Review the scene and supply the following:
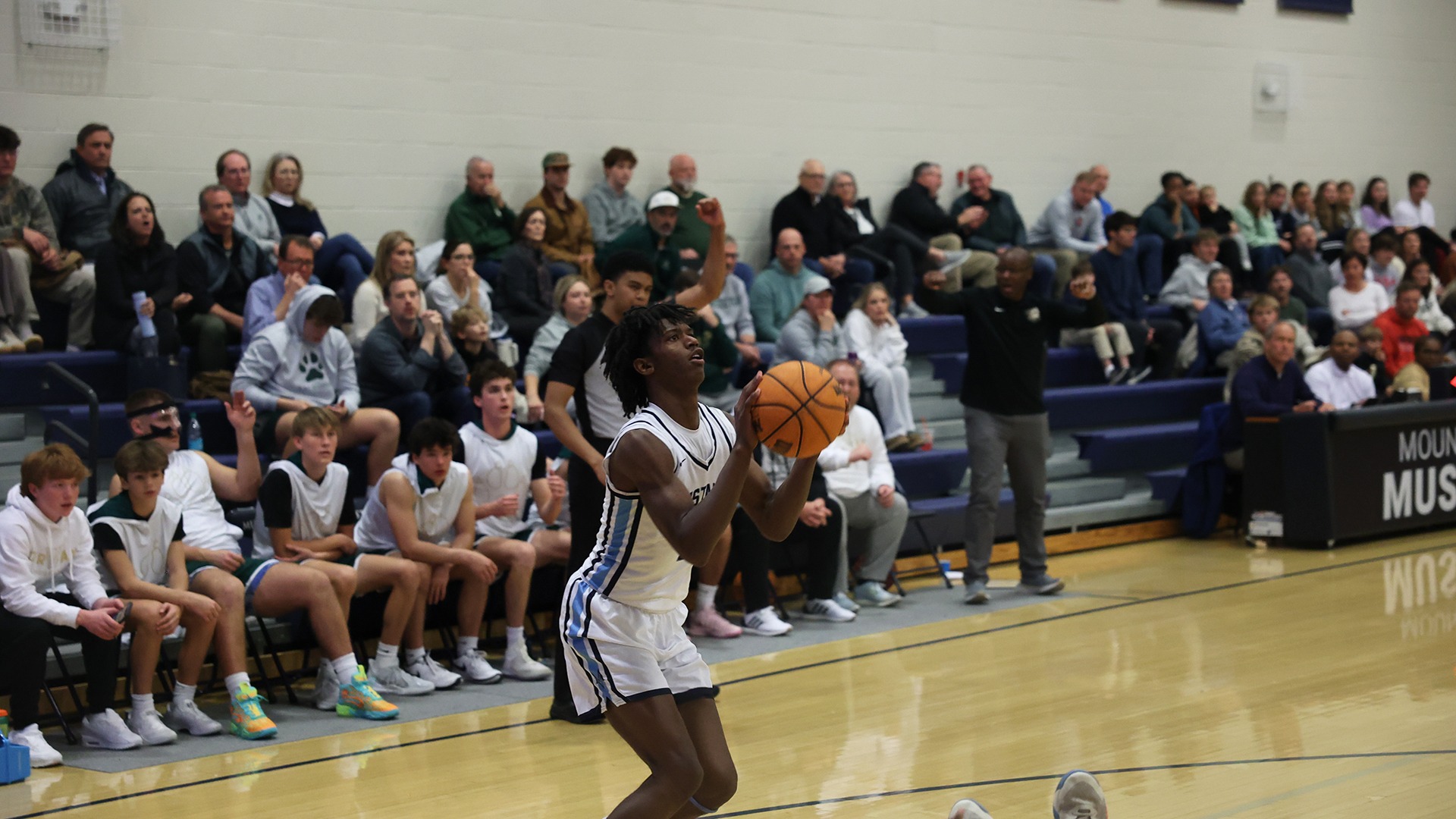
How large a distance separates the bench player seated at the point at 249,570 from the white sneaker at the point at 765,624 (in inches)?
87.4

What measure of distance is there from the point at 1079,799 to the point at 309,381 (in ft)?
17.2

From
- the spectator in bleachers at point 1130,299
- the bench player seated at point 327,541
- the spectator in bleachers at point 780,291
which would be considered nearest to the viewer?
the bench player seated at point 327,541

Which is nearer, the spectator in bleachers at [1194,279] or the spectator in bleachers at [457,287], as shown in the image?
the spectator in bleachers at [457,287]

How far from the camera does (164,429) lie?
22.6 feet

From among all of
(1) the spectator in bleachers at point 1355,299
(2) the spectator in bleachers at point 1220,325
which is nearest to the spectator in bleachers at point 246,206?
(2) the spectator in bleachers at point 1220,325

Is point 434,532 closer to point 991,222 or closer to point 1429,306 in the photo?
point 991,222

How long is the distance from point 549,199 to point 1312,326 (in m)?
7.34

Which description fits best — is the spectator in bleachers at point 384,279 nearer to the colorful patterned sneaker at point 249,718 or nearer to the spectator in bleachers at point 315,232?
the spectator in bleachers at point 315,232

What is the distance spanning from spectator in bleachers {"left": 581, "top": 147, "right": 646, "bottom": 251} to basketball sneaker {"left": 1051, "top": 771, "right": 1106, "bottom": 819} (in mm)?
7768

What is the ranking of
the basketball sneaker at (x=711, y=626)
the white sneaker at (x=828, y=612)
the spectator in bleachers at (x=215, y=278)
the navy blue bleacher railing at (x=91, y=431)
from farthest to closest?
the spectator in bleachers at (x=215, y=278)
the white sneaker at (x=828, y=612)
the basketball sneaker at (x=711, y=626)
the navy blue bleacher railing at (x=91, y=431)

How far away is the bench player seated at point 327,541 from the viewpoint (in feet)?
22.6

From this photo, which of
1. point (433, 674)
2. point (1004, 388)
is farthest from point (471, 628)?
point (1004, 388)

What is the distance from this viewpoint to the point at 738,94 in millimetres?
12500

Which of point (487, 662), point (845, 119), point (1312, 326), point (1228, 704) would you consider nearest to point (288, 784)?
point (487, 662)
